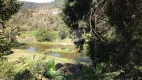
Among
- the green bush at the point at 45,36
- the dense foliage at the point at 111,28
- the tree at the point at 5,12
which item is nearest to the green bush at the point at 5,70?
the tree at the point at 5,12

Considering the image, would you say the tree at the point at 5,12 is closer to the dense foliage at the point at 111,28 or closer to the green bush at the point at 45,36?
the dense foliage at the point at 111,28

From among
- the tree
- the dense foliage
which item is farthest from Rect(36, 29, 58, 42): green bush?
the tree

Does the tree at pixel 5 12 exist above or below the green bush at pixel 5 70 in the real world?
above

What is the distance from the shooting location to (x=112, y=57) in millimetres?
14992

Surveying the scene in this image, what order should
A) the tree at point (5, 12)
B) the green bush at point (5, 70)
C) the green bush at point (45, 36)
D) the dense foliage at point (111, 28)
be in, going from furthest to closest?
the green bush at point (45, 36)
the green bush at point (5, 70)
the tree at point (5, 12)
the dense foliage at point (111, 28)

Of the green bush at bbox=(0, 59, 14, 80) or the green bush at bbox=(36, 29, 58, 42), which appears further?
the green bush at bbox=(36, 29, 58, 42)

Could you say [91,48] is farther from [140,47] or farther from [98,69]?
[140,47]

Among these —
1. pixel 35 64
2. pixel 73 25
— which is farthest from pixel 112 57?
pixel 73 25

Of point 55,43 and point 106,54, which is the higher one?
point 106,54

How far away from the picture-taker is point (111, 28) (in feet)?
30.4

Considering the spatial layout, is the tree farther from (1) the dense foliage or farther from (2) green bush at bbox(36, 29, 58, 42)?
(2) green bush at bbox(36, 29, 58, 42)

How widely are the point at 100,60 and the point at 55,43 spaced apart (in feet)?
191

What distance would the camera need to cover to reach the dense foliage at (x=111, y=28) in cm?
504

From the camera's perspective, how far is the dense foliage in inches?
198
